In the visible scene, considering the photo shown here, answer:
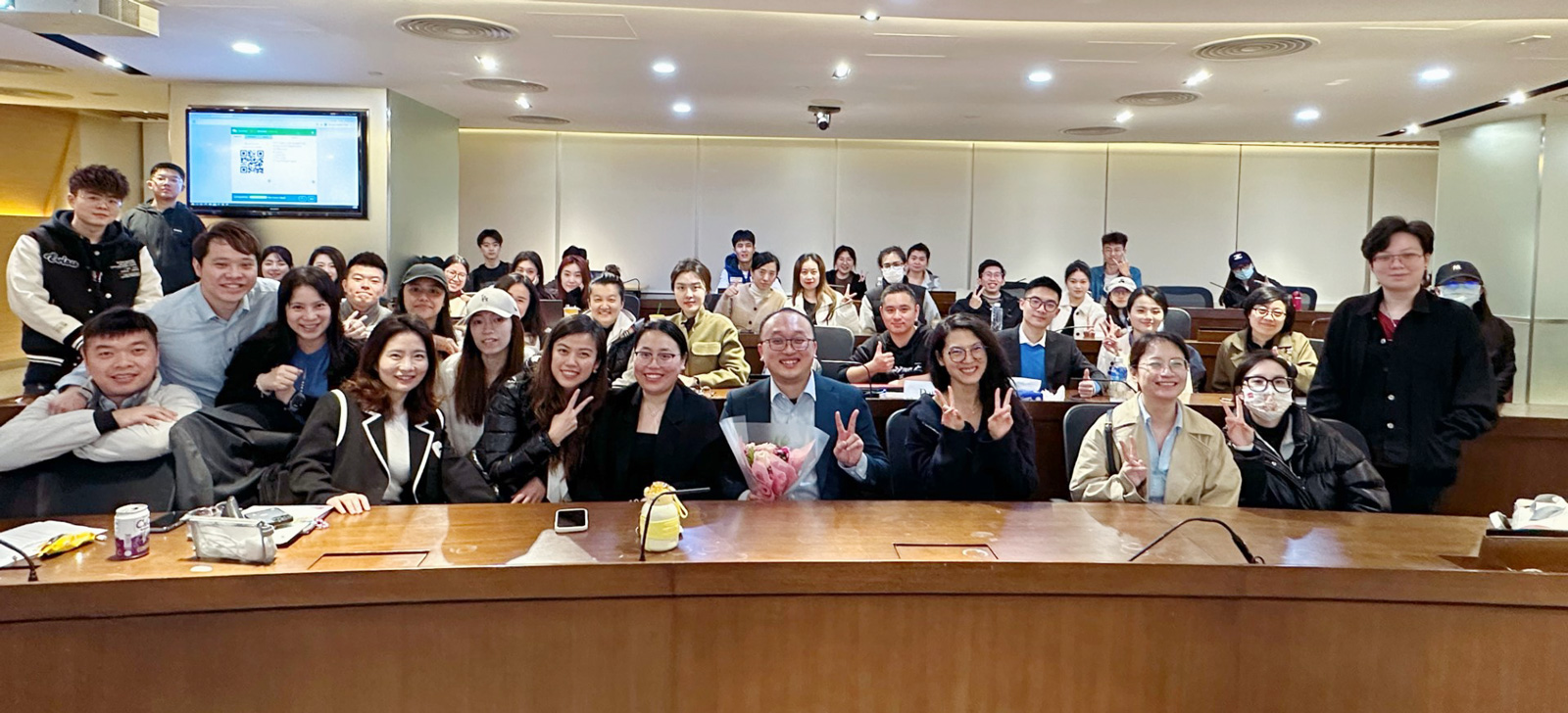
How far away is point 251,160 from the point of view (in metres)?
7.44

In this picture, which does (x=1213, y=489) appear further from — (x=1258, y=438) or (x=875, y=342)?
(x=875, y=342)

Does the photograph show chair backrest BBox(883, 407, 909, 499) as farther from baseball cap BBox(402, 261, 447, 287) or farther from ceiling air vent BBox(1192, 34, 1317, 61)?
ceiling air vent BBox(1192, 34, 1317, 61)

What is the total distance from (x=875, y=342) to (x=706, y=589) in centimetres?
327

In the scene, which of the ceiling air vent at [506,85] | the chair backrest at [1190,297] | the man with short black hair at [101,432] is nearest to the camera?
the man with short black hair at [101,432]

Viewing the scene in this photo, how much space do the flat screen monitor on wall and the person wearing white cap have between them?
4667 mm

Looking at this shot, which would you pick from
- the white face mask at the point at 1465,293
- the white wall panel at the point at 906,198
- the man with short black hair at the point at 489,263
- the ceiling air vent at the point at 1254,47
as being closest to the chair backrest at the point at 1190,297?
the white wall panel at the point at 906,198

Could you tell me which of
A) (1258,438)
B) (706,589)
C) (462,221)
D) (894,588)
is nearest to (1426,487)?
(1258,438)

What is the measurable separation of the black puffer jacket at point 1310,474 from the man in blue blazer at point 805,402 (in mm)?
1041

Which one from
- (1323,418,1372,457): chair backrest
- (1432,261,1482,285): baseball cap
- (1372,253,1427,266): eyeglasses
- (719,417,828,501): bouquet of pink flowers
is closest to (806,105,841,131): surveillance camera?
(1432,261,1482,285): baseball cap

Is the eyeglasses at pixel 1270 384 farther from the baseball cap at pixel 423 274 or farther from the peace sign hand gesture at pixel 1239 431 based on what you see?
the baseball cap at pixel 423 274

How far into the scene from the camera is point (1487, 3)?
4.52 meters

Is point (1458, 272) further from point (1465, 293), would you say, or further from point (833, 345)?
point (833, 345)

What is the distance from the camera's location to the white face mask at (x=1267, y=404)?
2.86 metres

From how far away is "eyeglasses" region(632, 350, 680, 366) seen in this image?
2836 millimetres
